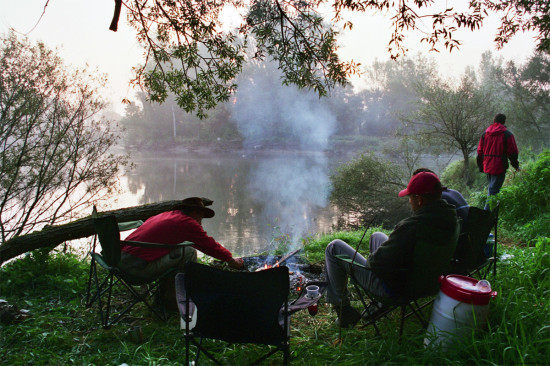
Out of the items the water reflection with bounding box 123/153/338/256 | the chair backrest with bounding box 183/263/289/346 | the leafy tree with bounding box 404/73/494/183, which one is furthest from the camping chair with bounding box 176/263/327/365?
the leafy tree with bounding box 404/73/494/183

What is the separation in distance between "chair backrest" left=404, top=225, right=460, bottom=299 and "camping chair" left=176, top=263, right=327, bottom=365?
84 cm

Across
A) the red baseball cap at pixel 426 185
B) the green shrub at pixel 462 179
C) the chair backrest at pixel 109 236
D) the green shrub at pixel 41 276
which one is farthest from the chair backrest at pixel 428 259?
the green shrub at pixel 462 179

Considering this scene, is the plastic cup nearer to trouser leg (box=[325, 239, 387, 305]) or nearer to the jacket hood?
trouser leg (box=[325, 239, 387, 305])

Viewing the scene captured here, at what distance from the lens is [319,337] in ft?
8.07

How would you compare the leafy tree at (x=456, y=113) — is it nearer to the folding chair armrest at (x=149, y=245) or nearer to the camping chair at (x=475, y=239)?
the camping chair at (x=475, y=239)

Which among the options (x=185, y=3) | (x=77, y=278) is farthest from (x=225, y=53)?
(x=77, y=278)

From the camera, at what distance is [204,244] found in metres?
2.72

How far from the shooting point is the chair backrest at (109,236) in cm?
256

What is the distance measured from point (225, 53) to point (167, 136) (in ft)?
112

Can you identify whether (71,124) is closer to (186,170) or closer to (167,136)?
(186,170)

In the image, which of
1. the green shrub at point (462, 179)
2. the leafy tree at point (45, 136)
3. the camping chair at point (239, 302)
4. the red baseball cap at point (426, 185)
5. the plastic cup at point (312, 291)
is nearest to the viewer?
the camping chair at point (239, 302)

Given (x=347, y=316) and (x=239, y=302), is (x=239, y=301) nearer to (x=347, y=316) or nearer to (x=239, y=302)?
(x=239, y=302)

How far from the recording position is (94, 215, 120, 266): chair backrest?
2.56 m

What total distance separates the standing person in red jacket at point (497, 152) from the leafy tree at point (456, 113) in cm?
611
